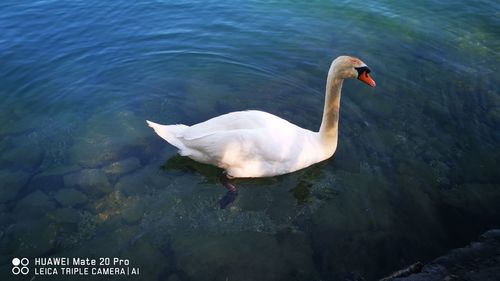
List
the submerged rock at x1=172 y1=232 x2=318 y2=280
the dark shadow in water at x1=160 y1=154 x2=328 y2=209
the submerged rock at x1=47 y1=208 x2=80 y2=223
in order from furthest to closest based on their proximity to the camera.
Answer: the dark shadow in water at x1=160 y1=154 x2=328 y2=209, the submerged rock at x1=47 y1=208 x2=80 y2=223, the submerged rock at x1=172 y1=232 x2=318 y2=280

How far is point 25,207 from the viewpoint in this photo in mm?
5980

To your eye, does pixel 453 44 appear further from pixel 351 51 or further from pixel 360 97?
pixel 360 97

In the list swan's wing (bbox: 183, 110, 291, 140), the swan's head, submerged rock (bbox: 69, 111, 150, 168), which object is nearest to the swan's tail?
swan's wing (bbox: 183, 110, 291, 140)

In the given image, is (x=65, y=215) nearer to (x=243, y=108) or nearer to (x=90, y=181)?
(x=90, y=181)

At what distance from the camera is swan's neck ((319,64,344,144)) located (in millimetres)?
6234

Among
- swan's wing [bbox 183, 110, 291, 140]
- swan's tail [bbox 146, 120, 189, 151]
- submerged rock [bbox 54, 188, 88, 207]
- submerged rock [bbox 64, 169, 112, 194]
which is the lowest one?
submerged rock [bbox 54, 188, 88, 207]

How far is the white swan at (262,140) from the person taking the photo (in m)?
6.00

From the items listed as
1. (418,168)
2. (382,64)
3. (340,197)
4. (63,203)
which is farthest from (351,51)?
(63,203)

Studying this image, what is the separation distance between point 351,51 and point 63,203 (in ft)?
23.4

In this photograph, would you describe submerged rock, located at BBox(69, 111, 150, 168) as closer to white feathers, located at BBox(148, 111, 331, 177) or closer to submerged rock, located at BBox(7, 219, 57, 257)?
white feathers, located at BBox(148, 111, 331, 177)

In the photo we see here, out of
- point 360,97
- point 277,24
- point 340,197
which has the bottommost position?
point 340,197

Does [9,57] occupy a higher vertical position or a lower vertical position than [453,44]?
lower

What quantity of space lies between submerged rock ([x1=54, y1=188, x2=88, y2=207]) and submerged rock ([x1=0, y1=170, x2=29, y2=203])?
0.65m

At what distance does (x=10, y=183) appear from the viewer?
6383 mm
